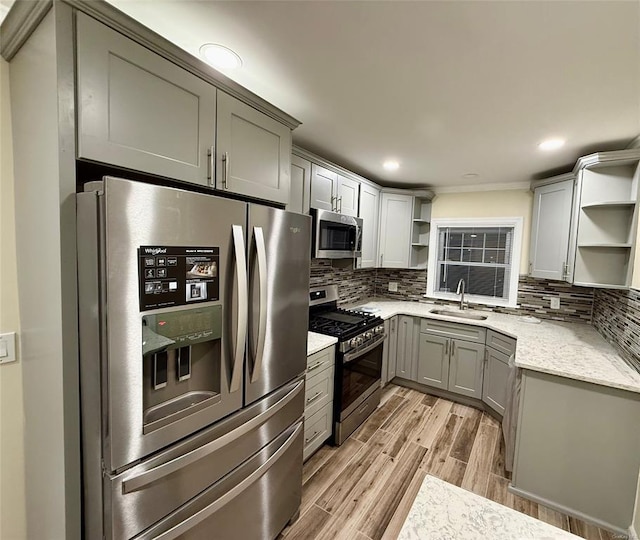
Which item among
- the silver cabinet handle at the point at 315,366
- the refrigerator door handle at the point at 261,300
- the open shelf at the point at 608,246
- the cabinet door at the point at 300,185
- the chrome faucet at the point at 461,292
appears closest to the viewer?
the refrigerator door handle at the point at 261,300

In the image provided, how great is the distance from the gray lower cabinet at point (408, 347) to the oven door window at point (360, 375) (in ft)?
1.89

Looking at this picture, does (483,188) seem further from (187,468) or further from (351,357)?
(187,468)

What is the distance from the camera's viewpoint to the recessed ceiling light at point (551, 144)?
227cm

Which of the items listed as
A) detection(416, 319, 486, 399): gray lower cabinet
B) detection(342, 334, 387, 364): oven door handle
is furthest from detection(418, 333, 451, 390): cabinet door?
detection(342, 334, 387, 364): oven door handle

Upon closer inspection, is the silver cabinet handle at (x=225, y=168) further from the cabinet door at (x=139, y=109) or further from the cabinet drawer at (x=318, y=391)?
the cabinet drawer at (x=318, y=391)

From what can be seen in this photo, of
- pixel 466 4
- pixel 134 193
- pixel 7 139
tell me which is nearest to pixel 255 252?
pixel 134 193

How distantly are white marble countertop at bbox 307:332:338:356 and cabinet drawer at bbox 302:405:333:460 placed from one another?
0.50 meters

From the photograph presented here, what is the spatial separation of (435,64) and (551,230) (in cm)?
233

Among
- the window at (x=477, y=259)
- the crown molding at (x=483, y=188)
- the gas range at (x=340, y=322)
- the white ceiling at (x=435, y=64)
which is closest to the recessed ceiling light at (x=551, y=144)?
the white ceiling at (x=435, y=64)

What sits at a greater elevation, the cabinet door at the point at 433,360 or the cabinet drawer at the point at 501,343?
the cabinet drawer at the point at 501,343

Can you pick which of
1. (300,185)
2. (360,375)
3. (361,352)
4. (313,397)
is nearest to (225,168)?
(300,185)

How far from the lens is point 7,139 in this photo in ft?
3.99

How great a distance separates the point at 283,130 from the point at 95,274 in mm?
1272

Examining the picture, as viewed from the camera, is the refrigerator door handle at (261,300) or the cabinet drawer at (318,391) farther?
the cabinet drawer at (318,391)
